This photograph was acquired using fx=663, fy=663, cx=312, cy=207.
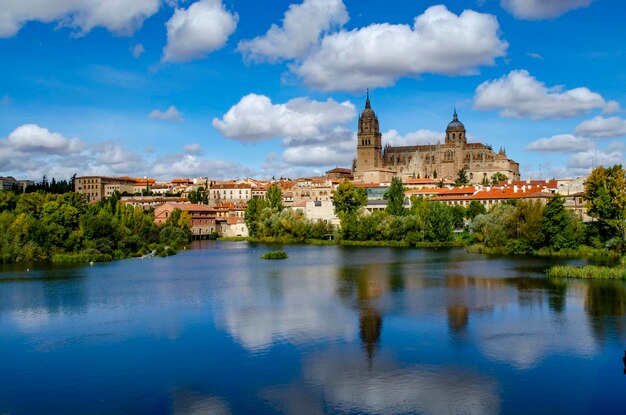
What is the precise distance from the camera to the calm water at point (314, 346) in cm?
1199

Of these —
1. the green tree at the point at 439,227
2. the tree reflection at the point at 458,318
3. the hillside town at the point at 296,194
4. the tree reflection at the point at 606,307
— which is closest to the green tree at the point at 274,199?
the hillside town at the point at 296,194

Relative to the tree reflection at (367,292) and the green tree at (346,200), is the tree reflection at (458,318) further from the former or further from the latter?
the green tree at (346,200)

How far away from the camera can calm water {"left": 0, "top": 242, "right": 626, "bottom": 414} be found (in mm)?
11992

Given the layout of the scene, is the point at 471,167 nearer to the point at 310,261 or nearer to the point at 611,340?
the point at 310,261

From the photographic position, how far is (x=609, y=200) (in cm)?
3831

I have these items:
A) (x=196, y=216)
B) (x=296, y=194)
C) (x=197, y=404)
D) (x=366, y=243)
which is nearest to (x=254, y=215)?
(x=196, y=216)

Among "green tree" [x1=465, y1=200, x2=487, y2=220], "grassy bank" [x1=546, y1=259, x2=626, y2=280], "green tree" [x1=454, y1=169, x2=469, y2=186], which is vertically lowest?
"grassy bank" [x1=546, y1=259, x2=626, y2=280]

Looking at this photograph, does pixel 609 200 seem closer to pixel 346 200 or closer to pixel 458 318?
pixel 458 318

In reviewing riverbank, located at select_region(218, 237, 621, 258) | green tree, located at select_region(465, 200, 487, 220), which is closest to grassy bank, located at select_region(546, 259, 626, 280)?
riverbank, located at select_region(218, 237, 621, 258)

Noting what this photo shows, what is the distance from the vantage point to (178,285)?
2678 cm

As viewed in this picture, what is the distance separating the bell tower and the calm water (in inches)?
3318

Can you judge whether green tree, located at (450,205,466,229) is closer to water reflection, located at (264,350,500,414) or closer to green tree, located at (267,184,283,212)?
green tree, located at (267,184,283,212)

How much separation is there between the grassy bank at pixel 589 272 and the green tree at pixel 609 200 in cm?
1100

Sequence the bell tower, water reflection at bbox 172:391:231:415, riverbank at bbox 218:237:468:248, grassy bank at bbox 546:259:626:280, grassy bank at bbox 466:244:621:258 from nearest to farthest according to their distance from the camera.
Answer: water reflection at bbox 172:391:231:415 < grassy bank at bbox 546:259:626:280 < grassy bank at bbox 466:244:621:258 < riverbank at bbox 218:237:468:248 < the bell tower
